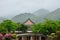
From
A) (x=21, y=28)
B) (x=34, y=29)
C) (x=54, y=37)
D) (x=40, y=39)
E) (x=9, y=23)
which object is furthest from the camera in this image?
(x=21, y=28)

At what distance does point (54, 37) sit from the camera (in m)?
29.5

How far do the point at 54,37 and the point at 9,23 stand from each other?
17.1 metres

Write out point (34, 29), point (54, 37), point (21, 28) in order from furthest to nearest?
point (21, 28) → point (34, 29) → point (54, 37)

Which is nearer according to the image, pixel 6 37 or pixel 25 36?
pixel 6 37

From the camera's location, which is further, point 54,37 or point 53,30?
point 53,30

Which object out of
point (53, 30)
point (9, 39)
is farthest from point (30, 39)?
point (9, 39)

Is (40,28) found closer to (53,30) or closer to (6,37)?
(53,30)

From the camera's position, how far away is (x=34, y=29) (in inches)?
1594

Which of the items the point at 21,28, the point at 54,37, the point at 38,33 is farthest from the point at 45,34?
the point at 21,28

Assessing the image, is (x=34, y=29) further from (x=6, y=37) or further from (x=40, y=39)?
(x=6, y=37)

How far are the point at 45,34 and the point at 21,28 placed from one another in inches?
571

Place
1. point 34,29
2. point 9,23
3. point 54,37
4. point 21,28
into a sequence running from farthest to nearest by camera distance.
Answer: point 21,28 < point 9,23 < point 34,29 < point 54,37

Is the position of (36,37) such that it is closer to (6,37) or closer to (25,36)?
(25,36)

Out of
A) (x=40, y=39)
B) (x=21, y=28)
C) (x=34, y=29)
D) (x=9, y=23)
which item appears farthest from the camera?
(x=21, y=28)
